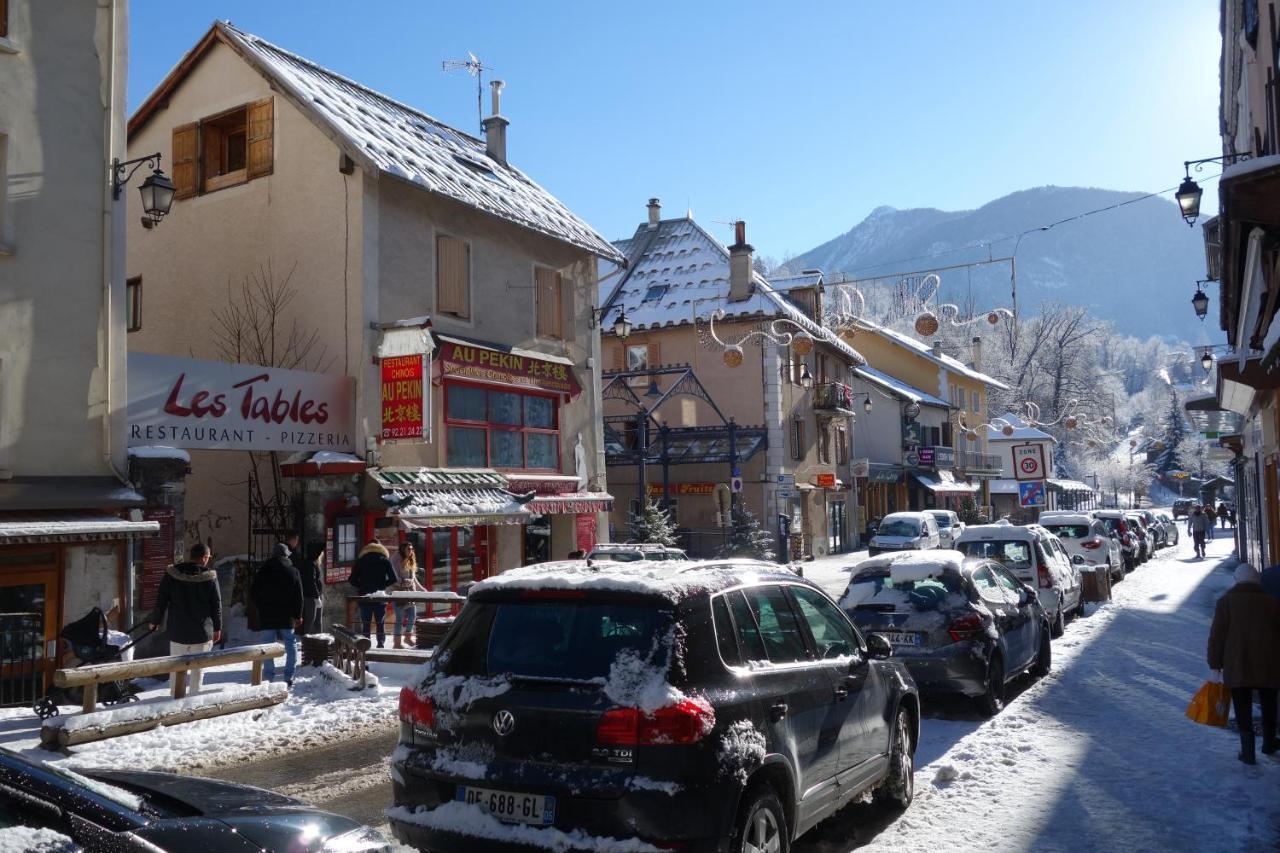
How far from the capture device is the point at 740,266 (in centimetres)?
3653

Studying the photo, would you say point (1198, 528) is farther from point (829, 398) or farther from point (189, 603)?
point (189, 603)

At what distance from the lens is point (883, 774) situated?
6363 mm

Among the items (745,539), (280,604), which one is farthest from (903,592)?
(745,539)

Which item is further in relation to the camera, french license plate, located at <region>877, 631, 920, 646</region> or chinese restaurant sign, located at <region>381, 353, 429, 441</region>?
chinese restaurant sign, located at <region>381, 353, 429, 441</region>

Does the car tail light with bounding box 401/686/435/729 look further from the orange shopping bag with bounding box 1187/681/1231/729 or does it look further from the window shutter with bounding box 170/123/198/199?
the window shutter with bounding box 170/123/198/199

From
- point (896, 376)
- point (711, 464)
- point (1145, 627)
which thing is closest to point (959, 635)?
point (1145, 627)

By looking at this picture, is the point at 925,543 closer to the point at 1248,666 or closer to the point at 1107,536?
the point at 1107,536

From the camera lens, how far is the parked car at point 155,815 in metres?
3.00

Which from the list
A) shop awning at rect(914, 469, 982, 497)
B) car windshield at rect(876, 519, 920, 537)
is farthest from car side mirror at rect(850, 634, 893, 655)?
shop awning at rect(914, 469, 982, 497)

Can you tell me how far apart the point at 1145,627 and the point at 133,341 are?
1963 cm

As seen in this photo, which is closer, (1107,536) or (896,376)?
(1107,536)

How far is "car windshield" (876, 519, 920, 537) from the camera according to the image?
3141cm

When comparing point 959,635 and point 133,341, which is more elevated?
point 133,341

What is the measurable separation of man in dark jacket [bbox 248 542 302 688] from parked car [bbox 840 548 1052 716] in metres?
6.25
